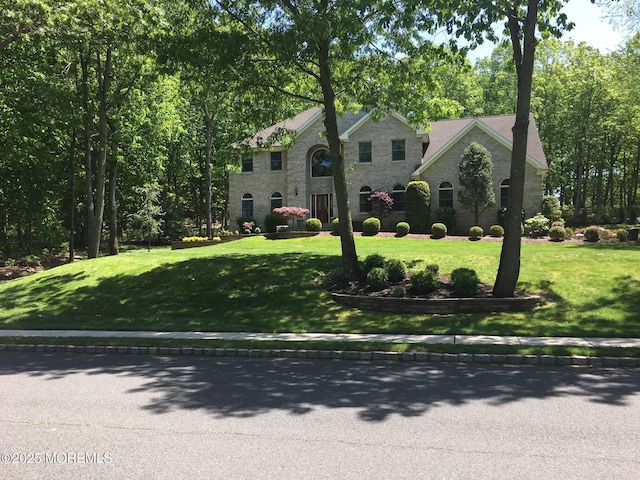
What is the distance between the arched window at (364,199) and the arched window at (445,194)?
488cm

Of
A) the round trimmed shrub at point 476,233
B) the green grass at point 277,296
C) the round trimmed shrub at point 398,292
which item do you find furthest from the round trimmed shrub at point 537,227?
the round trimmed shrub at point 398,292

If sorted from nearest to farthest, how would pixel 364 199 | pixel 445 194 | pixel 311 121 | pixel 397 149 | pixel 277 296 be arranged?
pixel 277 296 < pixel 445 194 < pixel 397 149 < pixel 364 199 < pixel 311 121

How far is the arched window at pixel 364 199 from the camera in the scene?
115ft

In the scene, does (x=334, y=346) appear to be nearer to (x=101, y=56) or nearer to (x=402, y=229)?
(x=402, y=229)

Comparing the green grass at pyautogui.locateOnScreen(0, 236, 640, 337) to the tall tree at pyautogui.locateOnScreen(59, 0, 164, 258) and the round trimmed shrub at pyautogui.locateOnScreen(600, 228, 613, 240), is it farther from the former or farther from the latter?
the round trimmed shrub at pyautogui.locateOnScreen(600, 228, 613, 240)

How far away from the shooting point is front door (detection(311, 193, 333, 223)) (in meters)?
36.4

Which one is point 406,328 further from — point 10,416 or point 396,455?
point 10,416

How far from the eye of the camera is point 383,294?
46.9 ft

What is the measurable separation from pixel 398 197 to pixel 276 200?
961 centimetres

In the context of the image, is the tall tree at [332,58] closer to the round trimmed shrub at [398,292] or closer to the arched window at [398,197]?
the round trimmed shrub at [398,292]

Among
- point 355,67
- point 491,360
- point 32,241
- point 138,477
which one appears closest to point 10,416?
point 138,477

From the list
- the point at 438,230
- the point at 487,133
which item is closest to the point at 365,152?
the point at 487,133

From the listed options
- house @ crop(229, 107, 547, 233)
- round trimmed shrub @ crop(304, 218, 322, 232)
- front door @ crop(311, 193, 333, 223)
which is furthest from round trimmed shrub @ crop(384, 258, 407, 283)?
front door @ crop(311, 193, 333, 223)

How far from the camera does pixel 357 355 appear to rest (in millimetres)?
9312
